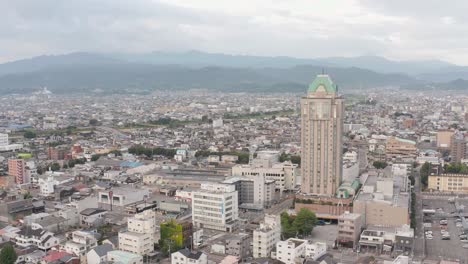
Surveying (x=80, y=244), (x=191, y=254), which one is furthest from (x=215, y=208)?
(x=80, y=244)

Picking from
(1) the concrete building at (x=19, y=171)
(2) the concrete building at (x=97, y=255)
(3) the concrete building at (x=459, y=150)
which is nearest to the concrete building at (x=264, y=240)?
(2) the concrete building at (x=97, y=255)

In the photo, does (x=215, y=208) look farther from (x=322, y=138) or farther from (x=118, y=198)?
(x=322, y=138)

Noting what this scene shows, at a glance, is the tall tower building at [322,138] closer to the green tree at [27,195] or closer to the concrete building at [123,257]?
the concrete building at [123,257]

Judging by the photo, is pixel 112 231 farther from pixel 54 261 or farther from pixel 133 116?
pixel 133 116

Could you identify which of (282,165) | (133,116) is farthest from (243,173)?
(133,116)

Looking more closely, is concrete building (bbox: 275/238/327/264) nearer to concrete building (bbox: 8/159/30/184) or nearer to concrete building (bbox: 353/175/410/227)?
concrete building (bbox: 353/175/410/227)

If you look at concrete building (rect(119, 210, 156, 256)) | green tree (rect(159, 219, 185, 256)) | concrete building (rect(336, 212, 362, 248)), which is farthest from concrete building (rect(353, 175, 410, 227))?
concrete building (rect(119, 210, 156, 256))
